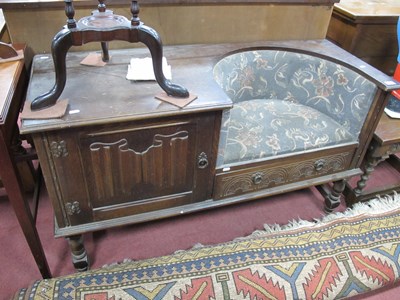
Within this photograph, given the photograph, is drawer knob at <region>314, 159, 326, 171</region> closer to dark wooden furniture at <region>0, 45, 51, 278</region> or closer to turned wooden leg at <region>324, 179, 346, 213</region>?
turned wooden leg at <region>324, 179, 346, 213</region>

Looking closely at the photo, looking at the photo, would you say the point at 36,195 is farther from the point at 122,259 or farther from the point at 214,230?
the point at 214,230

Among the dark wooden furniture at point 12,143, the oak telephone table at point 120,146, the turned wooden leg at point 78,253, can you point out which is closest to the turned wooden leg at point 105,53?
the oak telephone table at point 120,146

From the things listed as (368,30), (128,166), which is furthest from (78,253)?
(368,30)

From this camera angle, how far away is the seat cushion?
124cm

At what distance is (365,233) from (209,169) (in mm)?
680

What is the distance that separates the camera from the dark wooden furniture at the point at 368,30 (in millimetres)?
1657

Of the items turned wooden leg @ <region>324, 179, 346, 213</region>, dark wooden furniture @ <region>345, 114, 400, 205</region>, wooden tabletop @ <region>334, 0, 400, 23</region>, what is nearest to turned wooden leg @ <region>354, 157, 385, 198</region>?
dark wooden furniture @ <region>345, 114, 400, 205</region>

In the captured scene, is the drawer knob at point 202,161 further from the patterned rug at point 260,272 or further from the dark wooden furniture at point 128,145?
the patterned rug at point 260,272

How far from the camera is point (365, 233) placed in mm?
1300

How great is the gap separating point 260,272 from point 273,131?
0.55 m

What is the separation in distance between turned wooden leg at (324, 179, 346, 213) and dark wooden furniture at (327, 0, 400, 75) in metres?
0.71

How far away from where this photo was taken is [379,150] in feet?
4.74

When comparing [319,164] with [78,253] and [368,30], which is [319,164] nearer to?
[368,30]

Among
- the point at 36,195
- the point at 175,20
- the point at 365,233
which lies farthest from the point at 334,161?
the point at 36,195
